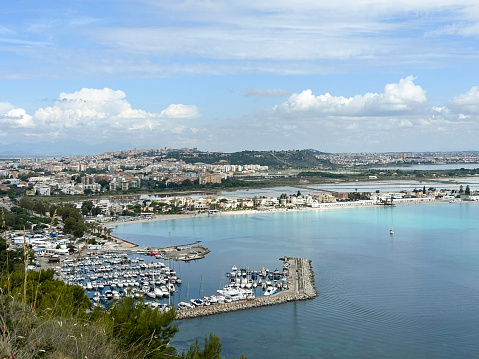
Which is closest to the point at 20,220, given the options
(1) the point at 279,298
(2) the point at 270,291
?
(2) the point at 270,291

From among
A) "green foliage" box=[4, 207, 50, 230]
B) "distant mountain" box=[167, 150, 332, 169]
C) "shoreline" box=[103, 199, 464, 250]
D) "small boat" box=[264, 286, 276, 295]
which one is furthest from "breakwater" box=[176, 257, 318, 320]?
"distant mountain" box=[167, 150, 332, 169]

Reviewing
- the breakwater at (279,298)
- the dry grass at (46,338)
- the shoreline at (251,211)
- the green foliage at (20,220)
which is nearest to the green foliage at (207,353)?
the dry grass at (46,338)

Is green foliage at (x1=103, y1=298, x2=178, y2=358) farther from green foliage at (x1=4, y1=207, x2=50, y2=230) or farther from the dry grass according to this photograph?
green foliage at (x1=4, y1=207, x2=50, y2=230)

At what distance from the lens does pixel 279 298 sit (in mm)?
7117

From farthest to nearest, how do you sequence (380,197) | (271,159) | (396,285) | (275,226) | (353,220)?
(271,159) → (380,197) → (353,220) → (275,226) → (396,285)

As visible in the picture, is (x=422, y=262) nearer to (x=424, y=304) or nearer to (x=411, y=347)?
(x=424, y=304)

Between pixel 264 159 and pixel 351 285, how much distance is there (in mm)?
42213

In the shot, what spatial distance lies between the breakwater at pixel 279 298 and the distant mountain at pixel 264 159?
38722 mm

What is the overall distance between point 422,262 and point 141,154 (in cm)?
4843

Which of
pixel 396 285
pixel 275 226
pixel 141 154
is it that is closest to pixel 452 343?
pixel 396 285

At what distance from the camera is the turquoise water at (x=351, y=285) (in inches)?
221

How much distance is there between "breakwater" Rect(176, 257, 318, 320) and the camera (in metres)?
6.54

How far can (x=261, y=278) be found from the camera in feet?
27.7

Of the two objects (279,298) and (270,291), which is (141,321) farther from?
(270,291)
